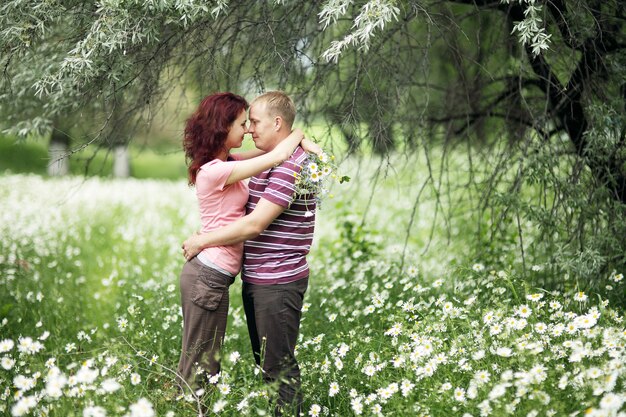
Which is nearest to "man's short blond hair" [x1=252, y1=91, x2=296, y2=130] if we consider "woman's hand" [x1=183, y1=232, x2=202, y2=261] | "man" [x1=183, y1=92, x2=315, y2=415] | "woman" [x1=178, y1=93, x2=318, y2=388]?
"man" [x1=183, y1=92, x2=315, y2=415]

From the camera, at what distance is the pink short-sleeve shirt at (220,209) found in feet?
11.5

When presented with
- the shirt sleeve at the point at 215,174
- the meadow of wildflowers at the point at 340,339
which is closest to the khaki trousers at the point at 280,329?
the meadow of wildflowers at the point at 340,339

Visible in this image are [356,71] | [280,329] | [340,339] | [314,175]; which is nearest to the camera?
[314,175]

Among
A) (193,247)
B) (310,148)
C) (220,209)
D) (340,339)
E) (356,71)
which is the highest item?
(356,71)

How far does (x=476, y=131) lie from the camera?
6.71 meters

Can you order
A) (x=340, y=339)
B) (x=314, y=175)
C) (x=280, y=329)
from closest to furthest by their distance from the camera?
(x=314, y=175)
(x=280, y=329)
(x=340, y=339)

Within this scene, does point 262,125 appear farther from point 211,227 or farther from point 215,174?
point 211,227

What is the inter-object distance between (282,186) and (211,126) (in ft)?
1.73

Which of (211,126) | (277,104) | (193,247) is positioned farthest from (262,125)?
(193,247)

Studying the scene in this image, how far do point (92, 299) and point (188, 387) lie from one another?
3.49m

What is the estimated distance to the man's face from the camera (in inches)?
140

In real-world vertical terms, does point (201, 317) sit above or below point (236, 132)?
below

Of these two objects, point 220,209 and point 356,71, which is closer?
point 220,209

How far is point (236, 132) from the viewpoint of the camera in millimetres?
3605
